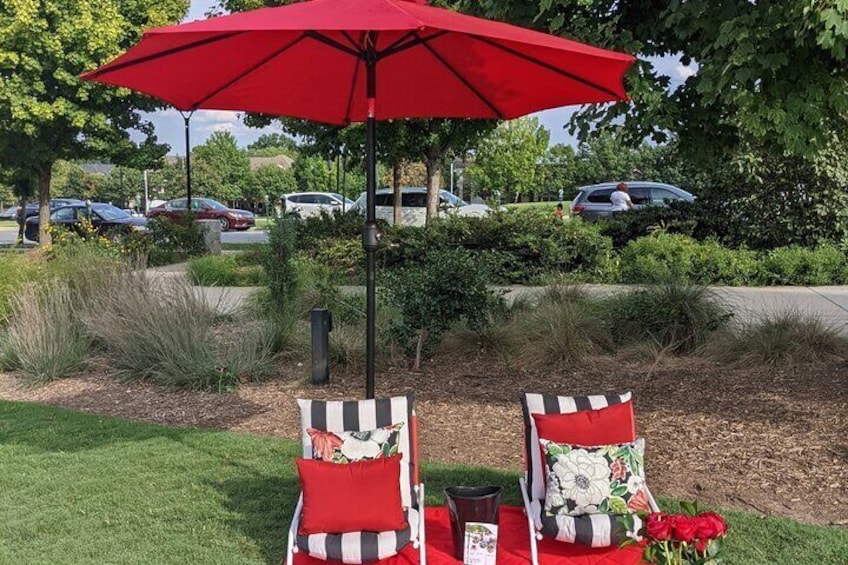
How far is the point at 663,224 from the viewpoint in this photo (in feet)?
47.6

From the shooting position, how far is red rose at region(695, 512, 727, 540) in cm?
256

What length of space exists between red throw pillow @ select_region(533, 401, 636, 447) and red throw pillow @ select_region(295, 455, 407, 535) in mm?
819

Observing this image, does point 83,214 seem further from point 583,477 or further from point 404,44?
point 583,477

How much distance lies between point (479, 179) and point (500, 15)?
147 ft

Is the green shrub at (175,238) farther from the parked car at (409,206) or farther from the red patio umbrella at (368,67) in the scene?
the red patio umbrella at (368,67)

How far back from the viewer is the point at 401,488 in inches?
140

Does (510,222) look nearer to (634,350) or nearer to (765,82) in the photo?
(634,350)

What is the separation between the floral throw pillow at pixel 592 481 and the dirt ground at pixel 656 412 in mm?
951

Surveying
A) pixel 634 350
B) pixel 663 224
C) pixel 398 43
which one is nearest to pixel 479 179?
pixel 663 224

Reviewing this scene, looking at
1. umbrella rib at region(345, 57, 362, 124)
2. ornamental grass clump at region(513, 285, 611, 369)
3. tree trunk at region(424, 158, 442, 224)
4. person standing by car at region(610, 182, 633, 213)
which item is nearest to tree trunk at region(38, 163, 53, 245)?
tree trunk at region(424, 158, 442, 224)

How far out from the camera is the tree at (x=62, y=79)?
61.2 ft

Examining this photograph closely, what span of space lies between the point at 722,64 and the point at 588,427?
7.54ft

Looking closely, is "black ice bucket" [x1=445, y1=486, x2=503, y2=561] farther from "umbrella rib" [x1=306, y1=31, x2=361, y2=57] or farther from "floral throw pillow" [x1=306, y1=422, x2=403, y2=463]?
"umbrella rib" [x1=306, y1=31, x2=361, y2=57]

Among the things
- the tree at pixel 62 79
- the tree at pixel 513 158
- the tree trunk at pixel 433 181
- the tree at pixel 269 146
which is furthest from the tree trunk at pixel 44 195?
the tree at pixel 269 146
